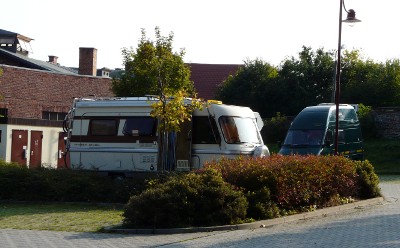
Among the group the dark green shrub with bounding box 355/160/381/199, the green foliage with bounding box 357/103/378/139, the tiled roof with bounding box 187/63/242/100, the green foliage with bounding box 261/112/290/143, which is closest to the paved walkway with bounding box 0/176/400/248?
the dark green shrub with bounding box 355/160/381/199

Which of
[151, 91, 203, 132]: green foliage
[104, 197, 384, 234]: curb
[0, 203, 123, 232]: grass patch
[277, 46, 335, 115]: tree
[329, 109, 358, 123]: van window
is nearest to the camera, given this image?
[104, 197, 384, 234]: curb

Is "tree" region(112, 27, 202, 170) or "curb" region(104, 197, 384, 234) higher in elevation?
"tree" region(112, 27, 202, 170)

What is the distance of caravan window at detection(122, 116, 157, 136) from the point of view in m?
25.1

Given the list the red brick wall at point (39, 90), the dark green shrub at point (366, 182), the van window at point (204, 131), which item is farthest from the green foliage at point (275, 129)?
the dark green shrub at point (366, 182)

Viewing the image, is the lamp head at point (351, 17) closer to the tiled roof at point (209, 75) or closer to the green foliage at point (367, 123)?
the green foliage at point (367, 123)

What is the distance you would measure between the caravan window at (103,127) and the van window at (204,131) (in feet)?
9.57

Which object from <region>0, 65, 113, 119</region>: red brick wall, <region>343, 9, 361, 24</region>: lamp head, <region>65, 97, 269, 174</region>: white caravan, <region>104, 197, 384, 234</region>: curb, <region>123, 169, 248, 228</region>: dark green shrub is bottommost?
<region>104, 197, 384, 234</region>: curb

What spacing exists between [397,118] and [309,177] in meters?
29.7

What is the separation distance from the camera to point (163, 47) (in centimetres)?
2386

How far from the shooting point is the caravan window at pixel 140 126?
25.1m

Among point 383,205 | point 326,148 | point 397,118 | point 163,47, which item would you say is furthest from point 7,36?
point 383,205

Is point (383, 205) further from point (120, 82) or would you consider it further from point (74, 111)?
point (120, 82)

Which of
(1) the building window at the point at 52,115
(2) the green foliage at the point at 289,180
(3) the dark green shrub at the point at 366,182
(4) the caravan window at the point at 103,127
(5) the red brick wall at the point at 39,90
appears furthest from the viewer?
(1) the building window at the point at 52,115

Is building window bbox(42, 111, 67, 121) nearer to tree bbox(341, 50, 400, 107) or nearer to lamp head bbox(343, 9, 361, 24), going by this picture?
tree bbox(341, 50, 400, 107)
